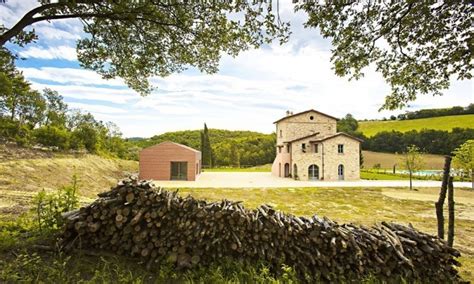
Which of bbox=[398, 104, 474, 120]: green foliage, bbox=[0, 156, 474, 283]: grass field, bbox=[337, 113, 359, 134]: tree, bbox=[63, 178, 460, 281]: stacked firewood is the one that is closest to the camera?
bbox=[0, 156, 474, 283]: grass field

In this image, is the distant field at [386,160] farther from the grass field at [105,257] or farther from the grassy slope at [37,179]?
the grassy slope at [37,179]

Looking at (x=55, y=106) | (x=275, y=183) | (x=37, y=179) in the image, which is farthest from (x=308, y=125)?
(x=55, y=106)

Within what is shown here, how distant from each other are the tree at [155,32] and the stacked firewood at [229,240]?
3.71 metres

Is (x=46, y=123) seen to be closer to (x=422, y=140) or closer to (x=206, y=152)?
(x=206, y=152)

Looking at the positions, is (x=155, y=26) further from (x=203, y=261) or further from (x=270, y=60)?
(x=203, y=261)

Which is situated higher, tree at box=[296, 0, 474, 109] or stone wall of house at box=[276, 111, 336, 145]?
stone wall of house at box=[276, 111, 336, 145]

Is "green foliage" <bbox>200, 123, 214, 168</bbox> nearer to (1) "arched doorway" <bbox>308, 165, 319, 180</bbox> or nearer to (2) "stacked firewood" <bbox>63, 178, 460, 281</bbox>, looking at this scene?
(1) "arched doorway" <bbox>308, 165, 319, 180</bbox>

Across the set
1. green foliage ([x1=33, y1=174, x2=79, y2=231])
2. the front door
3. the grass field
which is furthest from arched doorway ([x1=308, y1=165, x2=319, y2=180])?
green foliage ([x1=33, y1=174, x2=79, y2=231])

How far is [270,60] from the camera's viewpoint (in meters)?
7.89

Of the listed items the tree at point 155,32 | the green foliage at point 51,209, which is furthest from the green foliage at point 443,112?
the green foliage at point 51,209

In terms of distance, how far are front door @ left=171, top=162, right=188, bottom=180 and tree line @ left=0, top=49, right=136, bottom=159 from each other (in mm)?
9966

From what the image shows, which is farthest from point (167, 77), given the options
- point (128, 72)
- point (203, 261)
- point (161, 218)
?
point (203, 261)

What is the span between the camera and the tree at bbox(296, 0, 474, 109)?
16.0 ft

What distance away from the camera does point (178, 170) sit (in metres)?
27.1
